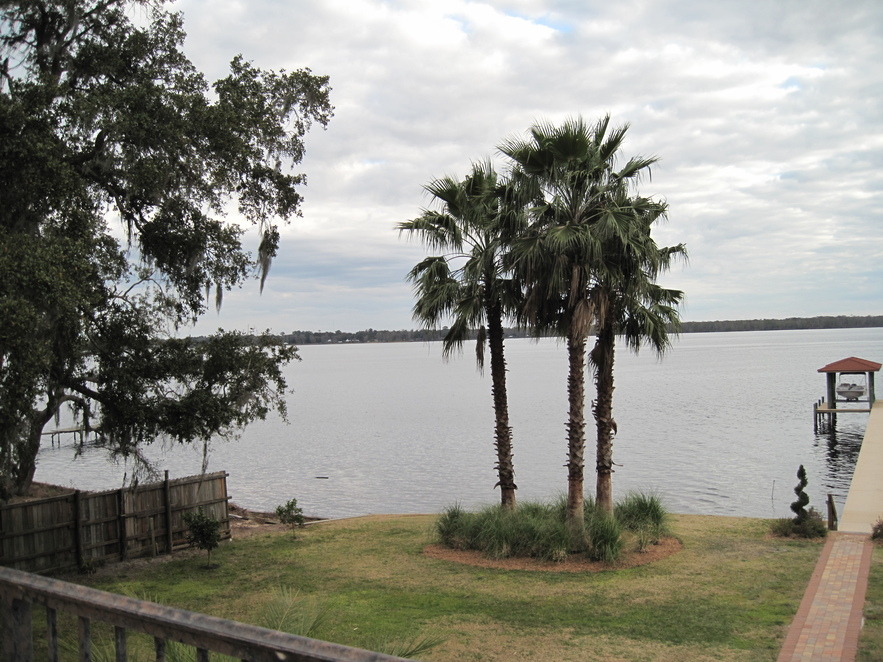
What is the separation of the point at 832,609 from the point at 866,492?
1295cm

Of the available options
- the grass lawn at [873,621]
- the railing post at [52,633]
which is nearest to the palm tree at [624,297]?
the grass lawn at [873,621]

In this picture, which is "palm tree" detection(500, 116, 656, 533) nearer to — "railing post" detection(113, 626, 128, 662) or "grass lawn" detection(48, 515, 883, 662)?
"grass lawn" detection(48, 515, 883, 662)

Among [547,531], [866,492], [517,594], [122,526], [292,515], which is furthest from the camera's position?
[866,492]

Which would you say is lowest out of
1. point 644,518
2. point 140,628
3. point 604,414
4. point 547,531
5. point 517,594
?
point 517,594

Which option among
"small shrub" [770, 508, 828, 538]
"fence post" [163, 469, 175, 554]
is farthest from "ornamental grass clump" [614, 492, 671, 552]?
"fence post" [163, 469, 175, 554]

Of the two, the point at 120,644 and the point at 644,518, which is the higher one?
the point at 120,644

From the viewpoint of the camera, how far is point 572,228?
51.9 ft

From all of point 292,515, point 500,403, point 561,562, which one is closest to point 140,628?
point 561,562

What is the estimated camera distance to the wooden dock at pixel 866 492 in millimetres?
18406

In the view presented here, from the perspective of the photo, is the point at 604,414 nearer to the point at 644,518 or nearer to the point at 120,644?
the point at 644,518

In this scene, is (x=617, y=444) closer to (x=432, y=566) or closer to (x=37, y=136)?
(x=432, y=566)

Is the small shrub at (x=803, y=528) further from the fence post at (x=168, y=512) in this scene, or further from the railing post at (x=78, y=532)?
the railing post at (x=78, y=532)

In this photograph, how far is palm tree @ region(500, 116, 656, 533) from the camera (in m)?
16.0

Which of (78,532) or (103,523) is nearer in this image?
(78,532)
